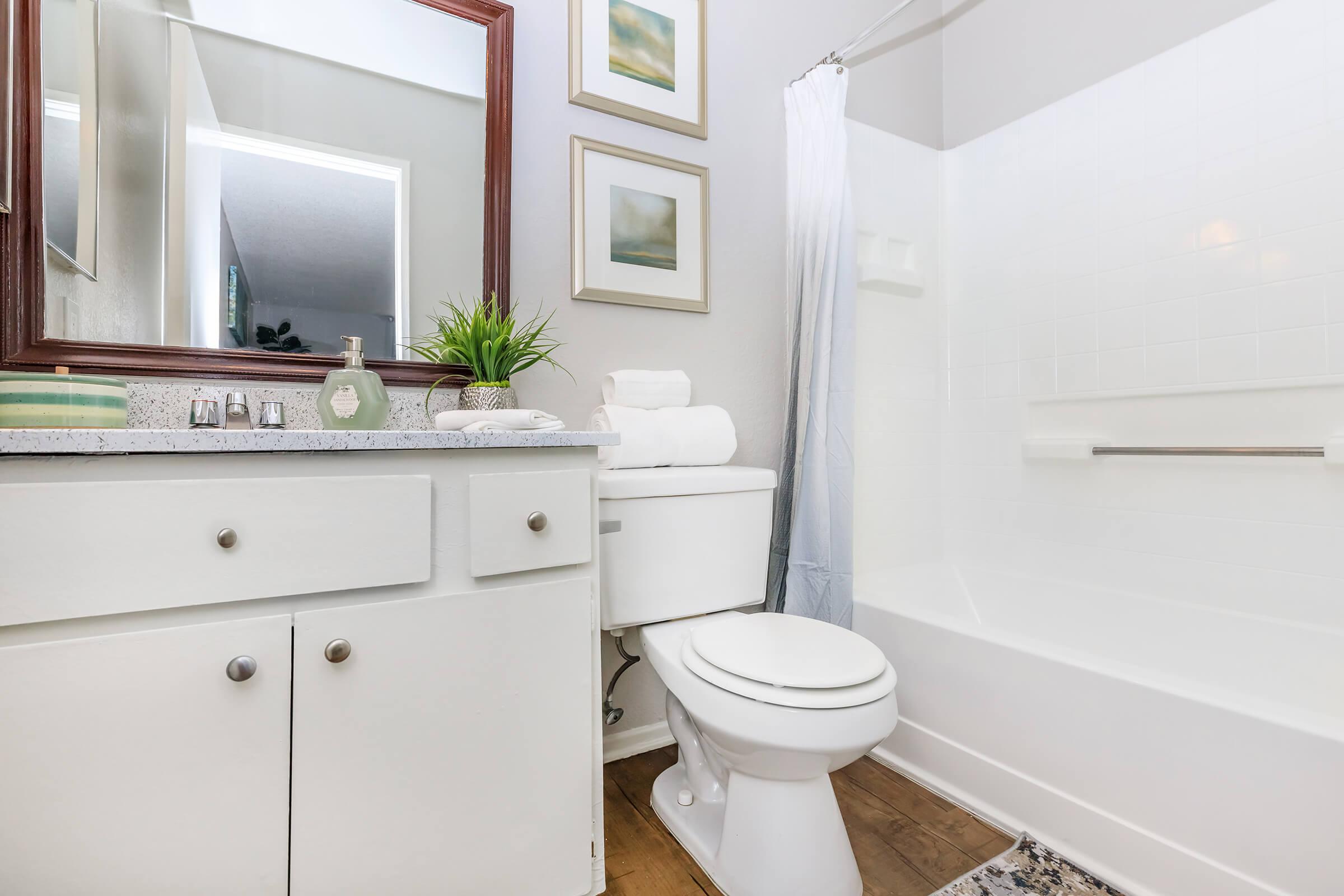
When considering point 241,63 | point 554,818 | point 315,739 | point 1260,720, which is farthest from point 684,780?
point 241,63

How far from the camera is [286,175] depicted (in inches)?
48.9

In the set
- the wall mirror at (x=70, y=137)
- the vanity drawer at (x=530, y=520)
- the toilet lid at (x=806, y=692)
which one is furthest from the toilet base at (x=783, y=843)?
the wall mirror at (x=70, y=137)

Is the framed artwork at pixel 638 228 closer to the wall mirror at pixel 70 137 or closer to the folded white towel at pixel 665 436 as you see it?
the folded white towel at pixel 665 436

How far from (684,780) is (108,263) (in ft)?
4.97

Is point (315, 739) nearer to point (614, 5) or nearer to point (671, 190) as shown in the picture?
point (671, 190)

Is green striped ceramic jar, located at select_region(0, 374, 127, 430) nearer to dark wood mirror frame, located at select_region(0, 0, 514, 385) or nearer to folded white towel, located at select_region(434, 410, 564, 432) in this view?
dark wood mirror frame, located at select_region(0, 0, 514, 385)

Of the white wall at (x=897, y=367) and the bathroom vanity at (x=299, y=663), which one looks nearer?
the bathroom vanity at (x=299, y=663)

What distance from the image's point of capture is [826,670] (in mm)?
1062

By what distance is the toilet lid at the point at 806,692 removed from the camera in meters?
1.00

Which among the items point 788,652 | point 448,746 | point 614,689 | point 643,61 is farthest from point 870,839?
point 643,61

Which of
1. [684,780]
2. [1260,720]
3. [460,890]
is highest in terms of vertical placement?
[1260,720]

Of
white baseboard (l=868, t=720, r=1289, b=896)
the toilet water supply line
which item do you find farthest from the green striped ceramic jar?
white baseboard (l=868, t=720, r=1289, b=896)

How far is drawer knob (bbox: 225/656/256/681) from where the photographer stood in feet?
2.50

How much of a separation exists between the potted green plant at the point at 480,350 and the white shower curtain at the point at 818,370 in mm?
737
